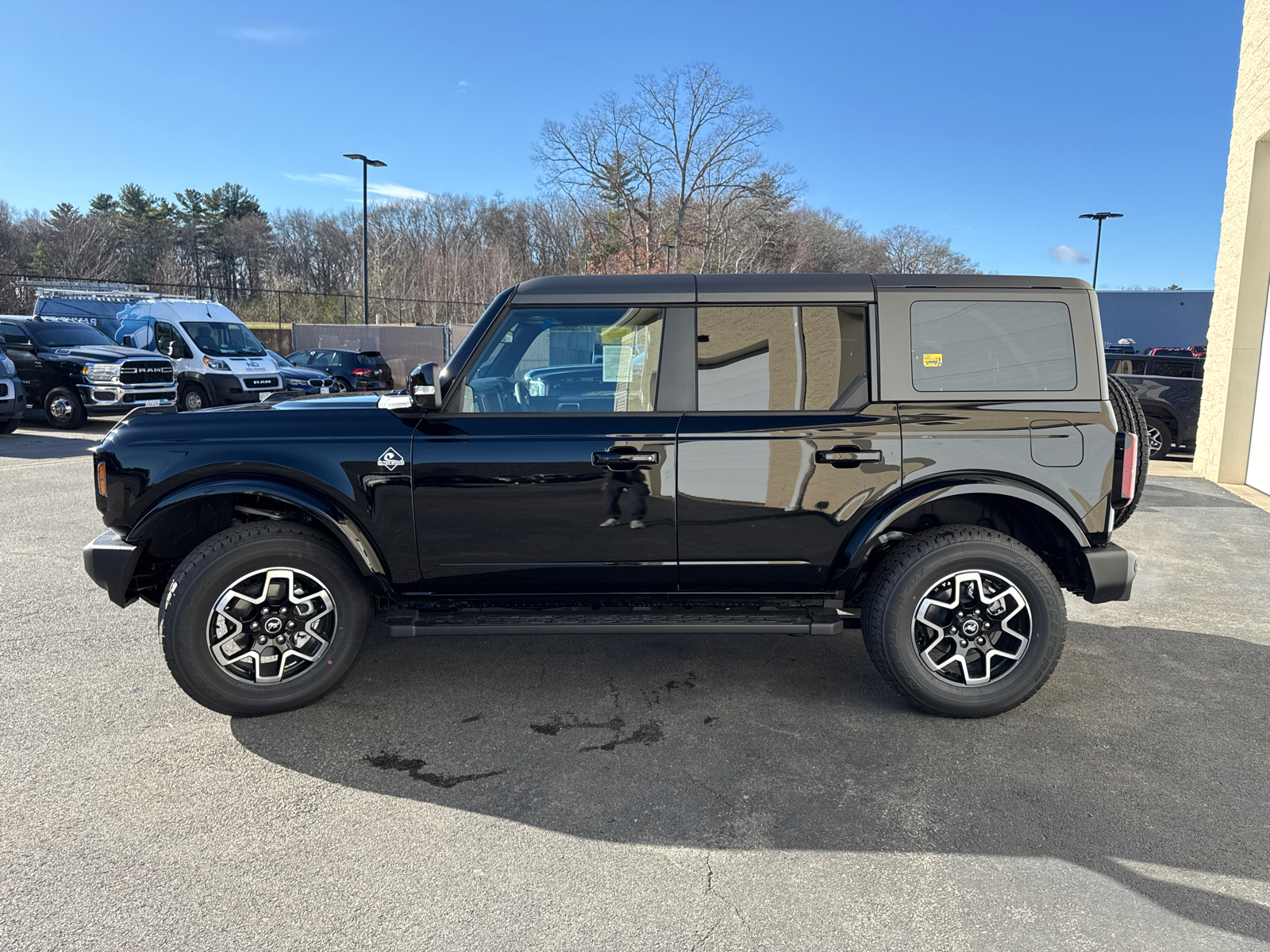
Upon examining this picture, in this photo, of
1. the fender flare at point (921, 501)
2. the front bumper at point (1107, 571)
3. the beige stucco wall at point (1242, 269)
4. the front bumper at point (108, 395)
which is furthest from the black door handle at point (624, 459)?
the front bumper at point (108, 395)

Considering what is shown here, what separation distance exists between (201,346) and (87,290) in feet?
40.0

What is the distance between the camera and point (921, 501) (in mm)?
3844

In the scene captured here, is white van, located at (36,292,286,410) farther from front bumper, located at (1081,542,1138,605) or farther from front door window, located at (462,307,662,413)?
front bumper, located at (1081,542,1138,605)

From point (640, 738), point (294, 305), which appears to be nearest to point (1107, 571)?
point (640, 738)

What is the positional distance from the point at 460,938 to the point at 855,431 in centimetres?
247

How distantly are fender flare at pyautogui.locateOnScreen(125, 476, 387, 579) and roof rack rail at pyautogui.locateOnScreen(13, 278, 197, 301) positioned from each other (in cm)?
1864

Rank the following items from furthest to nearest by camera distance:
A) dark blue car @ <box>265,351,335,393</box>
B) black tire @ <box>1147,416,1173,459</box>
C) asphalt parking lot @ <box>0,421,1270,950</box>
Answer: dark blue car @ <box>265,351,335,393</box>
black tire @ <box>1147,416,1173,459</box>
asphalt parking lot @ <box>0,421,1270,950</box>

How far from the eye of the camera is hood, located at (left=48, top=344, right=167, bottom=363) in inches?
615

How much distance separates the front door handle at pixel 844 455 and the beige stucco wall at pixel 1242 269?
960cm

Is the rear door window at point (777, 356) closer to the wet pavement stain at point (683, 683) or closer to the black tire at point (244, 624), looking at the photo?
the wet pavement stain at point (683, 683)

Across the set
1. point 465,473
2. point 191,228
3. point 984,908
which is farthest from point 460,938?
point 191,228

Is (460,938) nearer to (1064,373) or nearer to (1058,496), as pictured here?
(1058,496)

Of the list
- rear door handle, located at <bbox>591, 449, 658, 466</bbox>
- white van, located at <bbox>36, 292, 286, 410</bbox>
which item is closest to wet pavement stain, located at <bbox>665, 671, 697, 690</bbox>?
rear door handle, located at <bbox>591, 449, 658, 466</bbox>

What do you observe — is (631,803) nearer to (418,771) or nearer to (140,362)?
(418,771)
